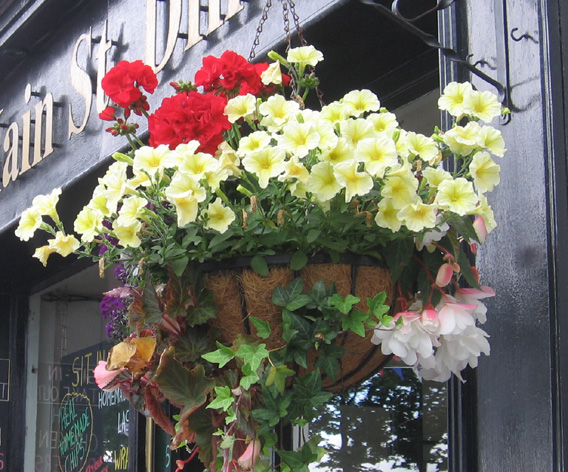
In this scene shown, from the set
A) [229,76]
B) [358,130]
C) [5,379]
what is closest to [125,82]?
[229,76]

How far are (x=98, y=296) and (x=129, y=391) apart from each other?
3684 millimetres

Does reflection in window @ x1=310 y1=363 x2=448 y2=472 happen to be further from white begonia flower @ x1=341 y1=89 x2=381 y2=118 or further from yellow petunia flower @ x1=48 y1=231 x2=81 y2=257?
yellow petunia flower @ x1=48 y1=231 x2=81 y2=257

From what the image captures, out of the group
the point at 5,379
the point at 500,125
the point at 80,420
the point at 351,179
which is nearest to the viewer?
the point at 351,179

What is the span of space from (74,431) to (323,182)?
3.92 m

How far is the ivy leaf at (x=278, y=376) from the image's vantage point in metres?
1.58

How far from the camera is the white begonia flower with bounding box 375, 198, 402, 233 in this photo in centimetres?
157

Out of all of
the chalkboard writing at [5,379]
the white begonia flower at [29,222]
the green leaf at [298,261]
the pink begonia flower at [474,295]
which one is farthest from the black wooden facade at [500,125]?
the chalkboard writing at [5,379]

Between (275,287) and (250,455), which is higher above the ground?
(275,287)

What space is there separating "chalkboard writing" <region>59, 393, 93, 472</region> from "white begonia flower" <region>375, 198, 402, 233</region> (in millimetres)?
3693

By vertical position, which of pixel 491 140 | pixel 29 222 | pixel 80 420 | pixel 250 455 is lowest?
pixel 250 455

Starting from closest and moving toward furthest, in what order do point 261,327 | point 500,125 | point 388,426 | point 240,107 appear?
point 261,327 < point 240,107 < point 500,125 < point 388,426

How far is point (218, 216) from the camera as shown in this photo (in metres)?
1.61

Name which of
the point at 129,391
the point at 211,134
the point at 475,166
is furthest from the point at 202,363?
the point at 475,166

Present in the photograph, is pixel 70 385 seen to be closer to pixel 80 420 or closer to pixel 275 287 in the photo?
pixel 80 420
